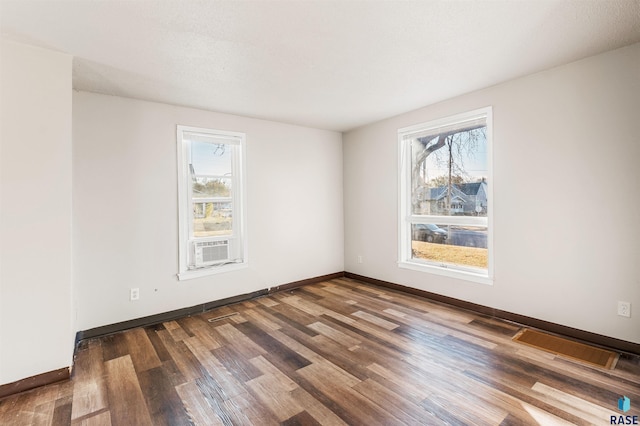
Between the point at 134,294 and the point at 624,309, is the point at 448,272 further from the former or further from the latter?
the point at 134,294

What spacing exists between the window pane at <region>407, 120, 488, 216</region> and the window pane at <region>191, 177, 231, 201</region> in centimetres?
257

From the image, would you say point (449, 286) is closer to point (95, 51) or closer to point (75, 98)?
point (95, 51)

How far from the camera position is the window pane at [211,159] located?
3768 mm

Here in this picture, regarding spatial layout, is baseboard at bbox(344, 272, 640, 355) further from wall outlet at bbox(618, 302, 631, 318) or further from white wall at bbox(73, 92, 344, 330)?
white wall at bbox(73, 92, 344, 330)

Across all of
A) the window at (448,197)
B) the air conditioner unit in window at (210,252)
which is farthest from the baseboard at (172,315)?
the window at (448,197)

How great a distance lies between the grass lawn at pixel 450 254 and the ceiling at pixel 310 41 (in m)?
1.85

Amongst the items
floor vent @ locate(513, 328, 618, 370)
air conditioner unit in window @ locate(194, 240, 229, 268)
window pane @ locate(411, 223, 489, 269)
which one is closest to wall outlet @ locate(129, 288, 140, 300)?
air conditioner unit in window @ locate(194, 240, 229, 268)

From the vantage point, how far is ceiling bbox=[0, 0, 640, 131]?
6.13ft

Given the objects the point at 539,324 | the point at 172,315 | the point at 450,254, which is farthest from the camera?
the point at 450,254

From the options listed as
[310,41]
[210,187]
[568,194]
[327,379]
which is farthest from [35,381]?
[568,194]

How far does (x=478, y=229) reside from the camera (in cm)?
348

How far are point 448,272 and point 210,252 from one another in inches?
118

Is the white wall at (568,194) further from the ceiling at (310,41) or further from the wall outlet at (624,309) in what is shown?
the ceiling at (310,41)

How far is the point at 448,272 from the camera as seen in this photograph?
370 cm
